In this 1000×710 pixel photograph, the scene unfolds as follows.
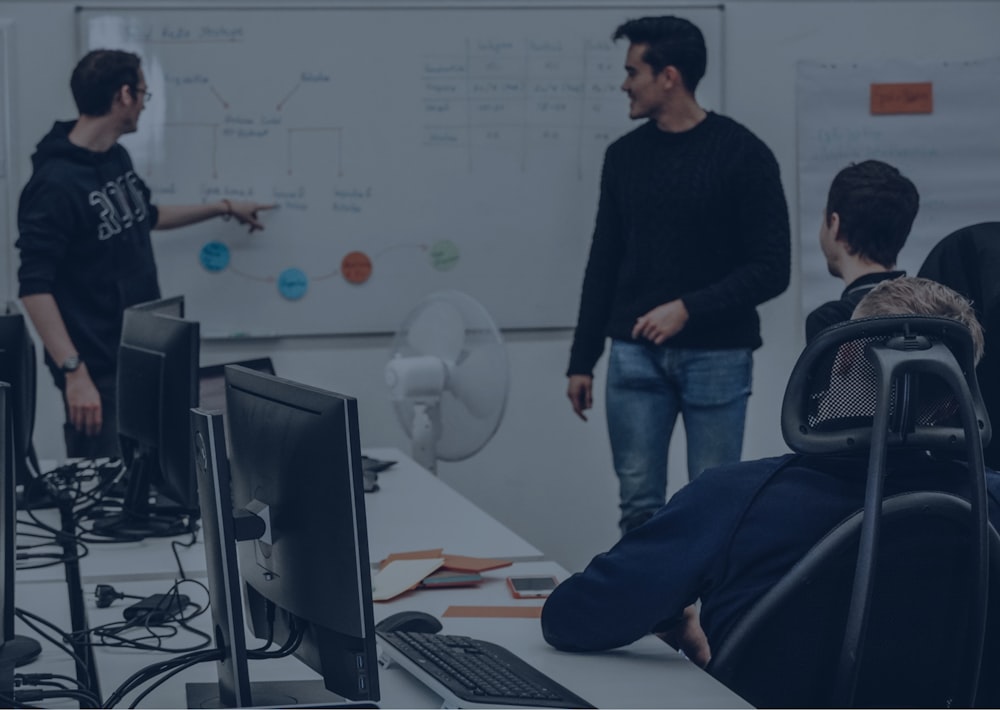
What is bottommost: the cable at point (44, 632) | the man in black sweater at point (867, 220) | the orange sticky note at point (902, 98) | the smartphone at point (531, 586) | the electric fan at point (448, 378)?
the smartphone at point (531, 586)

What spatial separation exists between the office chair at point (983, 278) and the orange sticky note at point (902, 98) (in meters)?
1.86

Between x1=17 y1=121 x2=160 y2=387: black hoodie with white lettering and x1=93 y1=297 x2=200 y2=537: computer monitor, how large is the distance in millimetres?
802

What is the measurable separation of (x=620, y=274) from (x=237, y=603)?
208 cm

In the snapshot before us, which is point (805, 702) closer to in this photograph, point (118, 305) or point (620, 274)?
point (620, 274)

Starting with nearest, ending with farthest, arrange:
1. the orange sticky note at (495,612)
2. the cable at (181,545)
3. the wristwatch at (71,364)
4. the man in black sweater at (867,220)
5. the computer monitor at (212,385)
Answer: the orange sticky note at (495,612) → the cable at (181,545) → the man in black sweater at (867,220) → the computer monitor at (212,385) → the wristwatch at (71,364)

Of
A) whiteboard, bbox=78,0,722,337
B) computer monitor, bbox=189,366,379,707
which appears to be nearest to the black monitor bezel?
computer monitor, bbox=189,366,379,707

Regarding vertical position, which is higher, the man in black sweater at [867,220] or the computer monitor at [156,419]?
Result: the man in black sweater at [867,220]

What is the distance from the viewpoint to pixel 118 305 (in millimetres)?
Answer: 3236

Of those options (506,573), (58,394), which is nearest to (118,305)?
(58,394)

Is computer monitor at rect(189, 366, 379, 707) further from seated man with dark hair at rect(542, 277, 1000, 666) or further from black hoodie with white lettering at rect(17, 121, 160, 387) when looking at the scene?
black hoodie with white lettering at rect(17, 121, 160, 387)

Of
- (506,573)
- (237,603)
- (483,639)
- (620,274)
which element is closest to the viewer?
(237,603)

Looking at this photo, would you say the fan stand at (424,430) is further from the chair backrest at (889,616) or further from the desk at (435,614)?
the chair backrest at (889,616)

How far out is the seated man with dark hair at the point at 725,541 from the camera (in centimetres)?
142

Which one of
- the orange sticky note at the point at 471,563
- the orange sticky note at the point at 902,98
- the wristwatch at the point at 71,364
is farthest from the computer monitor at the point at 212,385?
the orange sticky note at the point at 902,98
